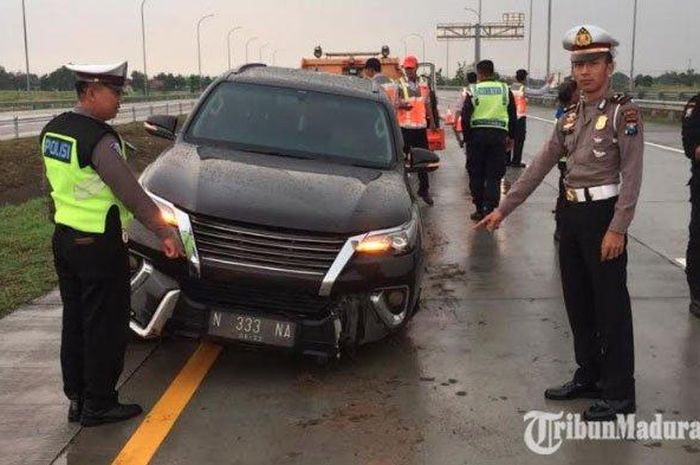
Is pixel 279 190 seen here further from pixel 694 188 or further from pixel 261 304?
pixel 694 188

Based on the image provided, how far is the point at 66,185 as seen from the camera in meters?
3.91

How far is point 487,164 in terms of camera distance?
9.94 metres

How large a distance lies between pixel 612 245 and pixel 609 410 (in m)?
0.86

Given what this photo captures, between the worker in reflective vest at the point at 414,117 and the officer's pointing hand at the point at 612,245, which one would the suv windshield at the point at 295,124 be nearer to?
the officer's pointing hand at the point at 612,245

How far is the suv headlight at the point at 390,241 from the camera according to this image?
15.3ft

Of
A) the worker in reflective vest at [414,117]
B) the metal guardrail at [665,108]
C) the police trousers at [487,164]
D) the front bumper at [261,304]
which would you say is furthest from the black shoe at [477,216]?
the metal guardrail at [665,108]

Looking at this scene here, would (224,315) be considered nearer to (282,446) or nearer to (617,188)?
(282,446)

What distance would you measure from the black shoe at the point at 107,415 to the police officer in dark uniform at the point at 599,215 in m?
2.23

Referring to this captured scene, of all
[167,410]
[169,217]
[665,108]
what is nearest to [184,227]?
[169,217]

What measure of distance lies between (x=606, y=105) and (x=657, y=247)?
4921 millimetres

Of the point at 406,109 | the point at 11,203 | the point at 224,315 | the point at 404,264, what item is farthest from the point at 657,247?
the point at 11,203

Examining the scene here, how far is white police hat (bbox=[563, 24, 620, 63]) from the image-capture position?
157 inches

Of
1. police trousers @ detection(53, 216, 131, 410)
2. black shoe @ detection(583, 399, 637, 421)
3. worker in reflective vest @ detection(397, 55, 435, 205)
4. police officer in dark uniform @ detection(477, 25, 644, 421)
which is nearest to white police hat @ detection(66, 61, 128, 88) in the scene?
police trousers @ detection(53, 216, 131, 410)

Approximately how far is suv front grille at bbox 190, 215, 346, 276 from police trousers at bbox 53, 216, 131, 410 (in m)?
0.55
